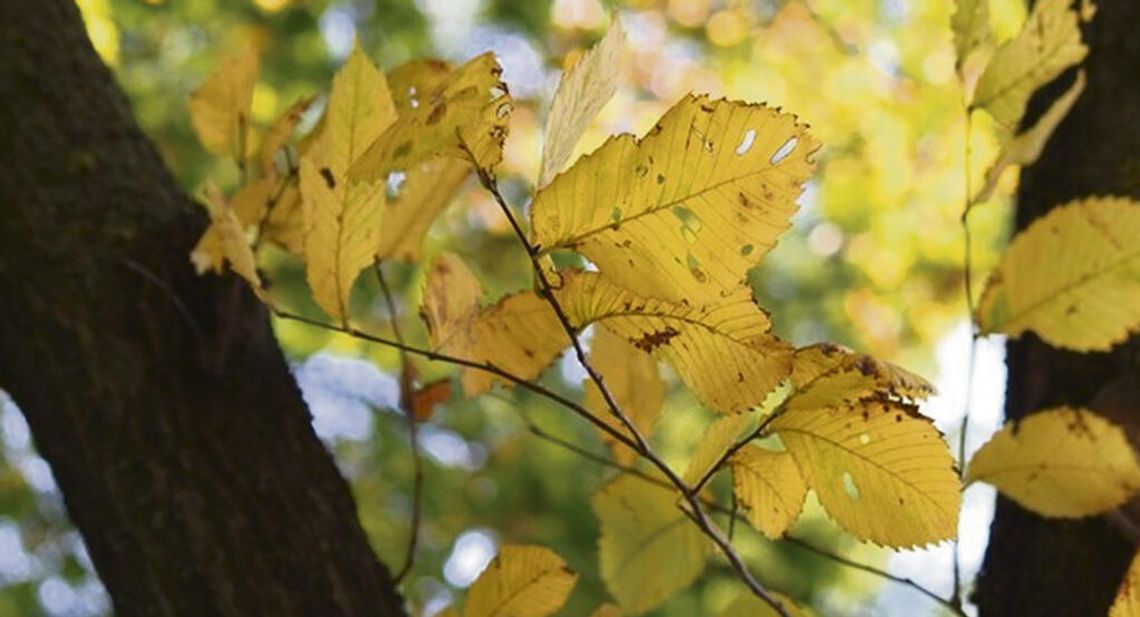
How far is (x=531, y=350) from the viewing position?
2.06 feet

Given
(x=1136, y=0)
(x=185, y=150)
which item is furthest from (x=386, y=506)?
(x=1136, y=0)

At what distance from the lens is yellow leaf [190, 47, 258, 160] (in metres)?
0.78

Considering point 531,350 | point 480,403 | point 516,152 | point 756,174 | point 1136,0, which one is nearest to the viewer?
point 756,174

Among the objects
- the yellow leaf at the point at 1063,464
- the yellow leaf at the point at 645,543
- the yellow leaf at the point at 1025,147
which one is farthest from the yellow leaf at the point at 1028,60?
the yellow leaf at the point at 645,543

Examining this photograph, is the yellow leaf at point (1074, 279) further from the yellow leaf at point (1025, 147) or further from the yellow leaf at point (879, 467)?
the yellow leaf at point (879, 467)

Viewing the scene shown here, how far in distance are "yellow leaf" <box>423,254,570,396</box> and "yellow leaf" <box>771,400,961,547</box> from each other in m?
0.14

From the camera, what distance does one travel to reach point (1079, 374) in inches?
32.4

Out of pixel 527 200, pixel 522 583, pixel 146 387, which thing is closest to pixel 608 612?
pixel 522 583

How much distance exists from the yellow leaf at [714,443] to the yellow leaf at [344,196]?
16 centimetres

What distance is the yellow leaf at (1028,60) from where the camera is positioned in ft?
2.25

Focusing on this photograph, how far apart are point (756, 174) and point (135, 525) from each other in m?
0.37

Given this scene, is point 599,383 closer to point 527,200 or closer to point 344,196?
point 344,196

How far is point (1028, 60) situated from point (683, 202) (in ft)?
1.09

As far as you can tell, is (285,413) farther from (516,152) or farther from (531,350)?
(516,152)
